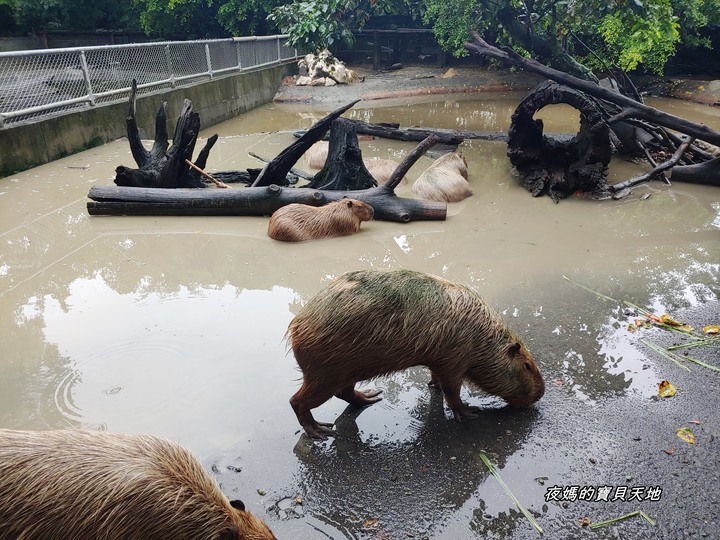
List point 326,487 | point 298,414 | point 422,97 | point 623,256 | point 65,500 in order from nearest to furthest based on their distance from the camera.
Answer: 1. point 65,500
2. point 326,487
3. point 298,414
4. point 623,256
5. point 422,97

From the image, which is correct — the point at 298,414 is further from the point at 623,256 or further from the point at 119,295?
the point at 623,256

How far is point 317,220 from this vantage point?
5.58m

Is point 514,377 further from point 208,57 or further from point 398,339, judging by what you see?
point 208,57

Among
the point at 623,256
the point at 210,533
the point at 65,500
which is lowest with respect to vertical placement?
the point at 623,256

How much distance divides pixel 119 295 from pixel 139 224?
177 centimetres

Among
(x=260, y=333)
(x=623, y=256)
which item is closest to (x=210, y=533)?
(x=260, y=333)

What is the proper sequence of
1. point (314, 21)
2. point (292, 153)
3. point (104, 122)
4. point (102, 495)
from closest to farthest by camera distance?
point (102, 495), point (292, 153), point (104, 122), point (314, 21)

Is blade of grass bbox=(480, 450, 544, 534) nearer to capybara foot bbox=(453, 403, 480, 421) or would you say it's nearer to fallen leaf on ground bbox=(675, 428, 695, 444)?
capybara foot bbox=(453, 403, 480, 421)

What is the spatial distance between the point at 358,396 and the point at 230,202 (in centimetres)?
369

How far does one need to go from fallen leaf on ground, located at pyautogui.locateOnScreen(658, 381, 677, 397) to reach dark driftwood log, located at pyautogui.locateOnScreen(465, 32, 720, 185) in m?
4.44

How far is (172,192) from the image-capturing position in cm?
612

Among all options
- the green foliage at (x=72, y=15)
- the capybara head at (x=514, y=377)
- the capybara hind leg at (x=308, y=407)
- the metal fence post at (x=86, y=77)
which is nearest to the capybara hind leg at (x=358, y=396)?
the capybara hind leg at (x=308, y=407)

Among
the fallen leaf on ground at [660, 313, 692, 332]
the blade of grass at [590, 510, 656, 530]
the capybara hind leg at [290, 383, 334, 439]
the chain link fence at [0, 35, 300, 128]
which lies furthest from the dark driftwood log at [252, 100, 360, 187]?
the blade of grass at [590, 510, 656, 530]

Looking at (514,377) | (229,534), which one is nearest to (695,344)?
A: (514,377)
